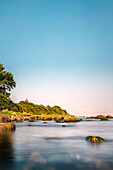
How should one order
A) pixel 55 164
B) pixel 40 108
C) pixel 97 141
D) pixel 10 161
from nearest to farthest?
pixel 55 164
pixel 10 161
pixel 97 141
pixel 40 108

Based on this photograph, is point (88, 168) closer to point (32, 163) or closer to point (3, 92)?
point (32, 163)

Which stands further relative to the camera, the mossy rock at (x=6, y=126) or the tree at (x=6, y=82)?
the tree at (x=6, y=82)

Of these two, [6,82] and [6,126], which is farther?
[6,82]

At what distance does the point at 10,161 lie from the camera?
28.1 feet

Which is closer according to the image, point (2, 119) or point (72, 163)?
point (72, 163)

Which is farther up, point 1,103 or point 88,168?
point 1,103

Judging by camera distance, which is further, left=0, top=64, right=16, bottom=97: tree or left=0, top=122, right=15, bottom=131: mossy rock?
left=0, top=64, right=16, bottom=97: tree

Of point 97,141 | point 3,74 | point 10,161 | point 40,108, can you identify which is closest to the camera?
point 10,161

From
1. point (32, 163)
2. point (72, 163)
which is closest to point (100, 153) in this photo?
point (72, 163)

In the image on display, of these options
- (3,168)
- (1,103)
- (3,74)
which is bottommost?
(3,168)

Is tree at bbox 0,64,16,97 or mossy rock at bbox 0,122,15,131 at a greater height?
tree at bbox 0,64,16,97

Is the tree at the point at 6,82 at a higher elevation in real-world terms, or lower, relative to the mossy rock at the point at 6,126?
higher

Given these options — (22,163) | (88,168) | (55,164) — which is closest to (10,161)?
(22,163)

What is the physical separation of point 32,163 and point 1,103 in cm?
4182
